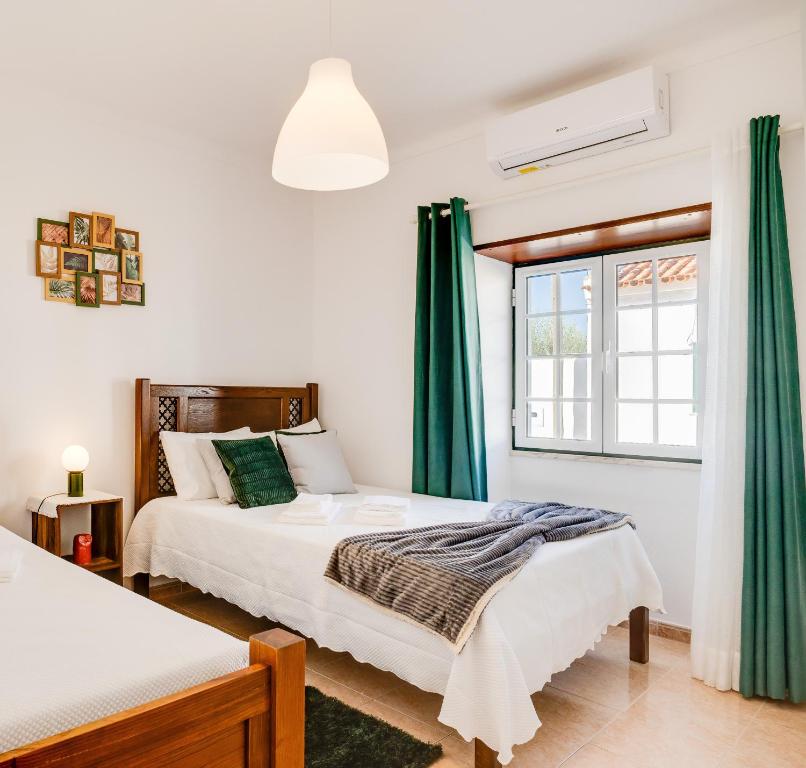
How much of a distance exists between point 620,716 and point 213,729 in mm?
1695

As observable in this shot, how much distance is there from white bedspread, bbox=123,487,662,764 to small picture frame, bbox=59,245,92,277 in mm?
1267

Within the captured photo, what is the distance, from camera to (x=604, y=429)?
134 inches

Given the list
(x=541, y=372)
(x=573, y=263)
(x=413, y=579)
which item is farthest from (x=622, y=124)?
(x=413, y=579)

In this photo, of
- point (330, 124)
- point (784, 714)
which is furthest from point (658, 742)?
point (330, 124)

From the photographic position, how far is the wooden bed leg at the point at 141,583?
133 inches

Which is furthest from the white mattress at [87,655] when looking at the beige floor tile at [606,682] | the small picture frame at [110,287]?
the small picture frame at [110,287]

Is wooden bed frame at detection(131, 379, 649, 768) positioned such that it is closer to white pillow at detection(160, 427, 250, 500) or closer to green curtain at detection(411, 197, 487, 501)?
white pillow at detection(160, 427, 250, 500)

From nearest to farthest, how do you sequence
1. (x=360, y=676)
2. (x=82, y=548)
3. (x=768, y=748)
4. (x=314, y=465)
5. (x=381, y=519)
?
(x=768, y=748) < (x=360, y=676) < (x=381, y=519) < (x=82, y=548) < (x=314, y=465)

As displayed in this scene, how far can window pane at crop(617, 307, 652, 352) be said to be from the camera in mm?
3307

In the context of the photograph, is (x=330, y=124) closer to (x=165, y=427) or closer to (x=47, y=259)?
(x=47, y=259)

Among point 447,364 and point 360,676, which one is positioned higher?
point 447,364

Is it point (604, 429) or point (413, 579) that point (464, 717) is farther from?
point (604, 429)

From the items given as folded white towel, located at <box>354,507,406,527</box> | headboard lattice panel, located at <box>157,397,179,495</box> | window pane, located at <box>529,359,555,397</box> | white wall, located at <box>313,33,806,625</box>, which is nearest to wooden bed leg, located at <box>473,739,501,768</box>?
folded white towel, located at <box>354,507,406,527</box>

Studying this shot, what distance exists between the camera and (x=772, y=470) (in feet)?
7.95
